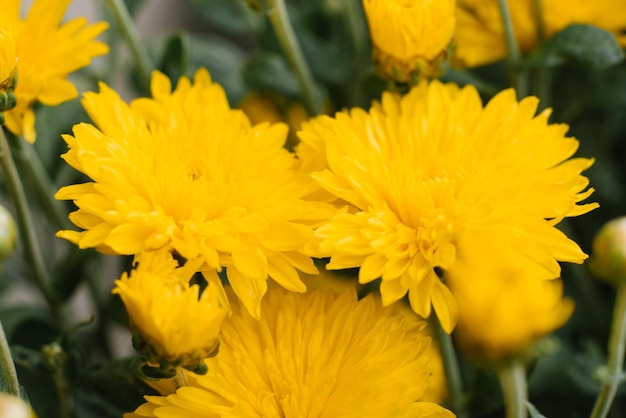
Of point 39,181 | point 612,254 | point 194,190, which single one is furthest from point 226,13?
point 612,254

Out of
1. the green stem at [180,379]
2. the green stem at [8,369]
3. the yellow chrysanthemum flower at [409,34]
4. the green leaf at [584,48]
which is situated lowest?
the green stem at [180,379]

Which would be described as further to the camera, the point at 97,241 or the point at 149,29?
the point at 149,29

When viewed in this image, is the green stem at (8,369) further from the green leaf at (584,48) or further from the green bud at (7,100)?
the green leaf at (584,48)

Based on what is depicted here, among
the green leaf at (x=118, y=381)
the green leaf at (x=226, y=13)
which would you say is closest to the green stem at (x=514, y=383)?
the green leaf at (x=118, y=381)

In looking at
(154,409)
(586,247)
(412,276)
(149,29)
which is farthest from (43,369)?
(149,29)

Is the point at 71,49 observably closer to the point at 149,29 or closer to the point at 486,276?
the point at 486,276

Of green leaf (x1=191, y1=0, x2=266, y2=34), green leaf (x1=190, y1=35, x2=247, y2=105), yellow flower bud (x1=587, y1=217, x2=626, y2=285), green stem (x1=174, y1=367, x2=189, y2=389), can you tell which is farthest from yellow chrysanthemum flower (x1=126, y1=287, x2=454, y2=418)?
green leaf (x1=191, y1=0, x2=266, y2=34)
